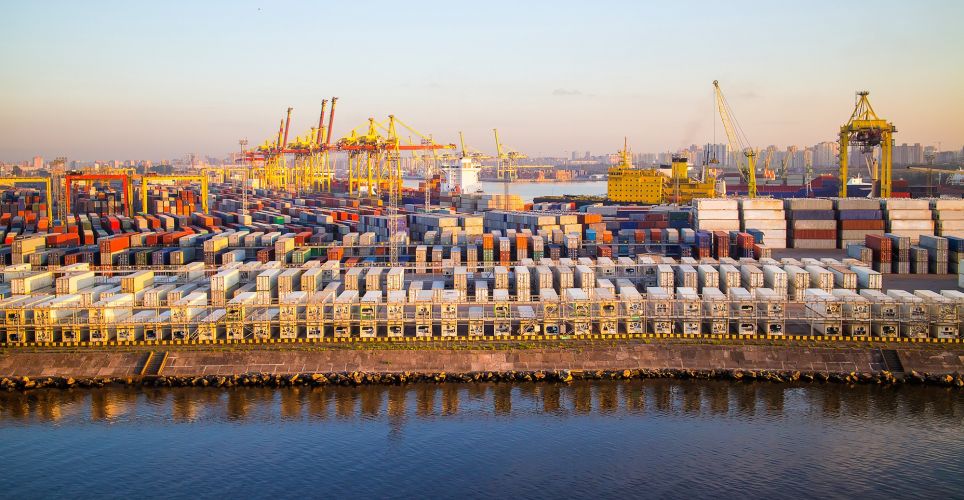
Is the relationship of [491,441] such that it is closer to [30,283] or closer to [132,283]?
[132,283]

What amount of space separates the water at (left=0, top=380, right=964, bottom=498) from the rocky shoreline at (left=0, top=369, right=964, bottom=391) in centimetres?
24

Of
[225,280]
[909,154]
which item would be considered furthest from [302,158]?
→ [909,154]

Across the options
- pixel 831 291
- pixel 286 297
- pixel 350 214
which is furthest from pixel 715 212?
pixel 286 297

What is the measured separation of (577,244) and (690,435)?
40.4 feet

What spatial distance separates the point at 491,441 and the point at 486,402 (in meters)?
1.95

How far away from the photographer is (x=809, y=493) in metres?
13.0

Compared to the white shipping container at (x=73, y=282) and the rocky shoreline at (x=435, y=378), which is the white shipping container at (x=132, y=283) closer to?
the white shipping container at (x=73, y=282)

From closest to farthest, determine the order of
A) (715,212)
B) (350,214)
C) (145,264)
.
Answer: (145,264), (715,212), (350,214)

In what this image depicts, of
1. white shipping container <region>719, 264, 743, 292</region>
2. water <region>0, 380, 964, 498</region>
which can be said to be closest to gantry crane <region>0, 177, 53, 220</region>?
water <region>0, 380, 964, 498</region>

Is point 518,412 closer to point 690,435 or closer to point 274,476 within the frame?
point 690,435

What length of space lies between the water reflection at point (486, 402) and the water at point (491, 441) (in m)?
0.05

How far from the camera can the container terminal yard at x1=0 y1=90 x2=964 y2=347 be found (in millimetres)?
19281

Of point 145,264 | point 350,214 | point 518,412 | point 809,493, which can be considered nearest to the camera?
point 809,493

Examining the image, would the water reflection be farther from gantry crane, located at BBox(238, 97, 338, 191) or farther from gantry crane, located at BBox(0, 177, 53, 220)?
gantry crane, located at BBox(238, 97, 338, 191)
